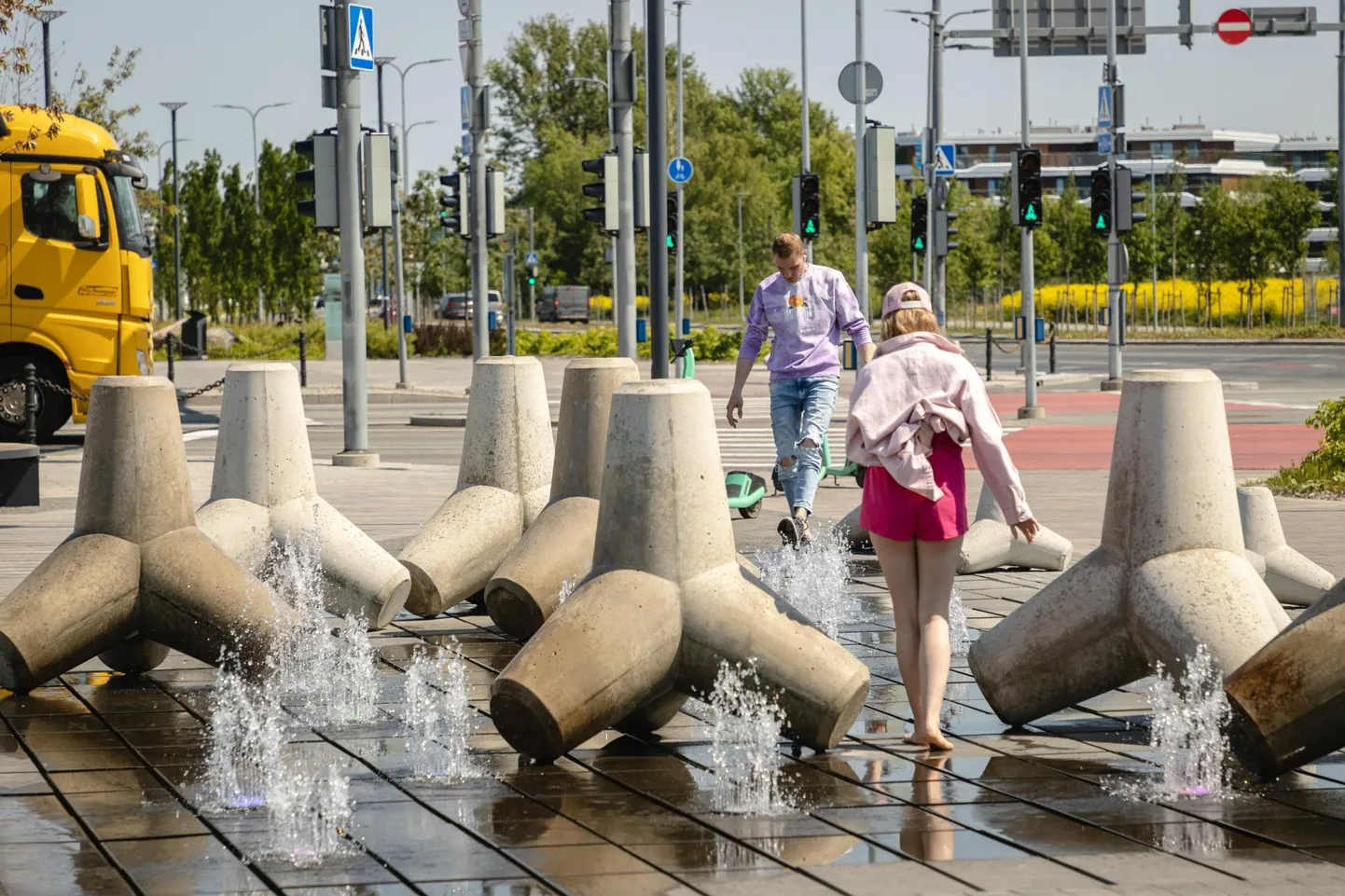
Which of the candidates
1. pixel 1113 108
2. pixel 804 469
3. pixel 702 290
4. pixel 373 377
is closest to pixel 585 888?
pixel 804 469

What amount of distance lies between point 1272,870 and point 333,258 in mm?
63962

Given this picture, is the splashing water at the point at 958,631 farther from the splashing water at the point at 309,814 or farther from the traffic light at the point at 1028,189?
the traffic light at the point at 1028,189

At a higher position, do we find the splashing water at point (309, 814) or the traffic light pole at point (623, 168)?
the traffic light pole at point (623, 168)

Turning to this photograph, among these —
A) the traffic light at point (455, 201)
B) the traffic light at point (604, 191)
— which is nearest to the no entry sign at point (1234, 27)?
the traffic light at point (455, 201)

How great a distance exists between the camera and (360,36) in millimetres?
20375

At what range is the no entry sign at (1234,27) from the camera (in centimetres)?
3722

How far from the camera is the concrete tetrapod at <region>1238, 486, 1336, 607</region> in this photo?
10664 millimetres

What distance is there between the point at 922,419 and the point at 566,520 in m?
2.71

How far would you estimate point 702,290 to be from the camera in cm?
9475

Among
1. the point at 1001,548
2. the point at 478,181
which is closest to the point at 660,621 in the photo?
the point at 1001,548

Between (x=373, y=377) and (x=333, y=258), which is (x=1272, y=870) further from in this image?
(x=333, y=258)

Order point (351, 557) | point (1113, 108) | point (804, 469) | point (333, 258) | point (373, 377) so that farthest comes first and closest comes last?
point (333, 258) < point (373, 377) < point (1113, 108) < point (804, 469) < point (351, 557)

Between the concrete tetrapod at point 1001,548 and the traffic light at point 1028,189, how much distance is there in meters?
18.6

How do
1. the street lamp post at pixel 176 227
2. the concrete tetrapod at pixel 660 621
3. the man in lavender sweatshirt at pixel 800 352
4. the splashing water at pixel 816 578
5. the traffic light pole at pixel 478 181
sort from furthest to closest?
the street lamp post at pixel 176 227 < the traffic light pole at pixel 478 181 < the man in lavender sweatshirt at pixel 800 352 < the splashing water at pixel 816 578 < the concrete tetrapod at pixel 660 621
